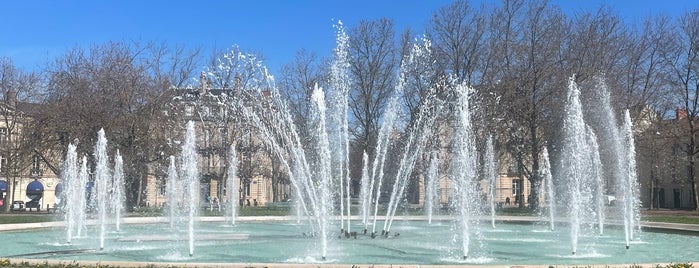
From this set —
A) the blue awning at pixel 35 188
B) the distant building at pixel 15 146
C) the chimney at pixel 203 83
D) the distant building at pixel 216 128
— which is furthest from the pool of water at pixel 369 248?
the blue awning at pixel 35 188

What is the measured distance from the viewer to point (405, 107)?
37.8m

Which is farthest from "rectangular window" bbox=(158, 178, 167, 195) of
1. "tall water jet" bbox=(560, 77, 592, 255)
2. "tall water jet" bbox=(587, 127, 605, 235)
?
"tall water jet" bbox=(560, 77, 592, 255)

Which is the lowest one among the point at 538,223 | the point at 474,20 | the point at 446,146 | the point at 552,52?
the point at 538,223

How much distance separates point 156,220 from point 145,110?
994 centimetres

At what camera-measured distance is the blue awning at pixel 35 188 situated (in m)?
61.9

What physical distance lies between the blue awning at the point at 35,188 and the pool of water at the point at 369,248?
4595 centimetres

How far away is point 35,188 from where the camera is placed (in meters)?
62.2

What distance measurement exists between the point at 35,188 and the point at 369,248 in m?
56.0

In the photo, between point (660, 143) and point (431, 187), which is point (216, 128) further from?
point (660, 143)

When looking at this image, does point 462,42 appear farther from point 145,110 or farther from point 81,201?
point 81,201

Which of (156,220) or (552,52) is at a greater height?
(552,52)

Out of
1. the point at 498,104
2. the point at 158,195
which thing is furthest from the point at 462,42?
the point at 158,195

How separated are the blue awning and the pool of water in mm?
45950

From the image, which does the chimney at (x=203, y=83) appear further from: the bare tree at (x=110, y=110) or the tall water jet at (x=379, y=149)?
the tall water jet at (x=379, y=149)
